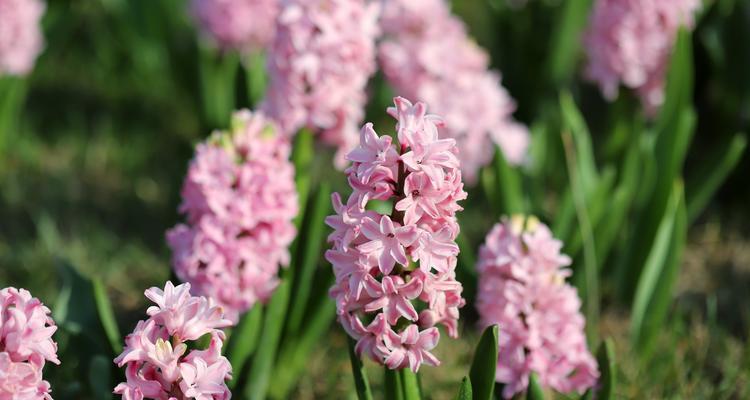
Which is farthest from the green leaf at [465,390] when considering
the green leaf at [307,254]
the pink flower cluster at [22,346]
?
the green leaf at [307,254]

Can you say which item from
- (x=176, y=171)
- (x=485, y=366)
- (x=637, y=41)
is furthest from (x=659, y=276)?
(x=176, y=171)

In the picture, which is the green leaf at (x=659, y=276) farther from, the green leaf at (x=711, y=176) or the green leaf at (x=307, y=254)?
the green leaf at (x=307, y=254)

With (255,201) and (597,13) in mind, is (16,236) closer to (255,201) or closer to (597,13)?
(255,201)

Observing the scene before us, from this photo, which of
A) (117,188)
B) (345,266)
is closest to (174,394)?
(345,266)

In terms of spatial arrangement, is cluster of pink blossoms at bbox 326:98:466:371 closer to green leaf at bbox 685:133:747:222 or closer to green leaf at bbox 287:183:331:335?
green leaf at bbox 287:183:331:335

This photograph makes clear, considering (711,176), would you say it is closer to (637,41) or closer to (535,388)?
(637,41)

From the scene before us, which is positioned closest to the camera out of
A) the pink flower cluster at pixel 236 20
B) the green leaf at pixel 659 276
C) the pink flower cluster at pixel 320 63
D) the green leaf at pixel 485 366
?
the green leaf at pixel 485 366
